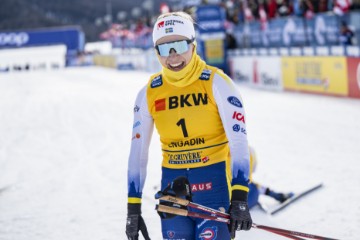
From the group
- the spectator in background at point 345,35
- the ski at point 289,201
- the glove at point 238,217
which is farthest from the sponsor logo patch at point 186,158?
the spectator in background at point 345,35

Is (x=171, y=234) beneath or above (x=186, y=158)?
beneath

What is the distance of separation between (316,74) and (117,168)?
→ 9703 mm

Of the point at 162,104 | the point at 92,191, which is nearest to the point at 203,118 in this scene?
the point at 162,104

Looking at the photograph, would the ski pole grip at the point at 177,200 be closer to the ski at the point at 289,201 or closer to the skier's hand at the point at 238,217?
the skier's hand at the point at 238,217

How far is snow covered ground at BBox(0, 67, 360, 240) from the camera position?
5352 millimetres

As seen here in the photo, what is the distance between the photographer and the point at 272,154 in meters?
8.54

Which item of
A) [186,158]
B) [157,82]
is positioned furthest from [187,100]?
[186,158]

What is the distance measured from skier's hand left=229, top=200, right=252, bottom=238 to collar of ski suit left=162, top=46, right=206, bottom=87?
788 mm

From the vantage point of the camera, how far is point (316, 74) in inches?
632

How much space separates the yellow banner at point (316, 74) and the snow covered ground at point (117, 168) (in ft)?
1.93

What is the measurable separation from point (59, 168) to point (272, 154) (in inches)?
139

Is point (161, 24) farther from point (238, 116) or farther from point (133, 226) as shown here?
point (133, 226)

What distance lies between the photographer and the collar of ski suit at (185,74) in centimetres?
309

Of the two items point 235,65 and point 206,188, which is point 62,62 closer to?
point 235,65
